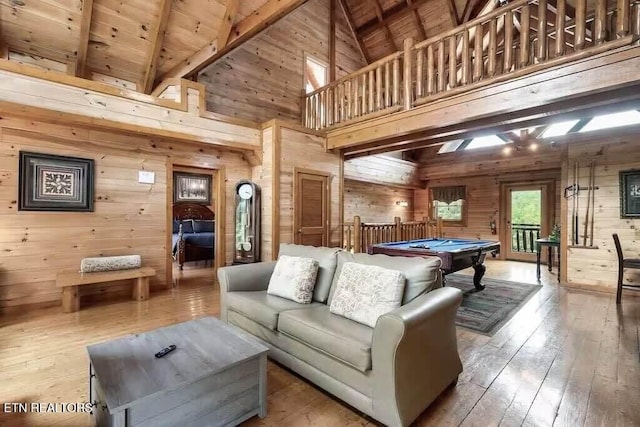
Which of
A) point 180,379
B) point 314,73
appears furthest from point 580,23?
point 314,73

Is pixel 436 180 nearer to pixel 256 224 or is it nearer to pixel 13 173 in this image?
pixel 256 224

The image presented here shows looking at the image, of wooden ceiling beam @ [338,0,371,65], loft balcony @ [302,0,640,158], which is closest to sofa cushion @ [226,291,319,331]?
loft balcony @ [302,0,640,158]

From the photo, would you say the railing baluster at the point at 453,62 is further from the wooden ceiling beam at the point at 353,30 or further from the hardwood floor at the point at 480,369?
the wooden ceiling beam at the point at 353,30

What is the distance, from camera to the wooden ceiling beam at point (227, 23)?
391cm

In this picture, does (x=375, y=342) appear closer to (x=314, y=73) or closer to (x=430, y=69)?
(x=430, y=69)

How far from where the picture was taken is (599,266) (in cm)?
478

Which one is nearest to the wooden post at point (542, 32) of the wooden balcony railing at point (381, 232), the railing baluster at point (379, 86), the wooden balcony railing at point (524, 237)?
the railing baluster at point (379, 86)

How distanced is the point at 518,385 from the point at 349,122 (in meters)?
4.12

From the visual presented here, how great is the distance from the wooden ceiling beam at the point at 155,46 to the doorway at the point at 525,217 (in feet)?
27.2

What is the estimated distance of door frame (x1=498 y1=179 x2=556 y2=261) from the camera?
733cm

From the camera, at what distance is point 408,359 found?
5.33 ft

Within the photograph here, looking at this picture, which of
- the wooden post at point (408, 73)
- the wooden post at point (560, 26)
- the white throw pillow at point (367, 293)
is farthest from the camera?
the wooden post at point (408, 73)

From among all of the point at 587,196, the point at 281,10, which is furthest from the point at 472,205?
the point at 281,10

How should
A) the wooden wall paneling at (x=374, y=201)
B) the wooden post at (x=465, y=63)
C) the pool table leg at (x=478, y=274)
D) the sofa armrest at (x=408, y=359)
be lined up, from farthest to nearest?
the wooden wall paneling at (x=374, y=201) → the pool table leg at (x=478, y=274) → the wooden post at (x=465, y=63) → the sofa armrest at (x=408, y=359)
